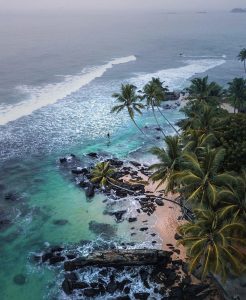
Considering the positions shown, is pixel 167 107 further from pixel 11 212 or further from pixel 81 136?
pixel 11 212

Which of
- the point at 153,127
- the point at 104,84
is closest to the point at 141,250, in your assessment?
the point at 153,127

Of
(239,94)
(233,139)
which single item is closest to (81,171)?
(233,139)

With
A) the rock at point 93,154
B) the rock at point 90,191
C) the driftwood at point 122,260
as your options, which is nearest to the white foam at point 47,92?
the rock at point 93,154

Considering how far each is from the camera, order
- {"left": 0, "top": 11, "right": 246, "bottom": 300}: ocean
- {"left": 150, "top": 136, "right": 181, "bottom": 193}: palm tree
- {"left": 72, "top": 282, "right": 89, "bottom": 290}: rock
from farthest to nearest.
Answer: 1. {"left": 0, "top": 11, "right": 246, "bottom": 300}: ocean
2. {"left": 150, "top": 136, "right": 181, "bottom": 193}: palm tree
3. {"left": 72, "top": 282, "right": 89, "bottom": 290}: rock

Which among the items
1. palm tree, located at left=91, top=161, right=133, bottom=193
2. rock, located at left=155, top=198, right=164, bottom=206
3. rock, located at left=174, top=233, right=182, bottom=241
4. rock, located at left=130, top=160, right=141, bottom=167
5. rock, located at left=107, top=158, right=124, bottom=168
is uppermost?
palm tree, located at left=91, top=161, right=133, bottom=193

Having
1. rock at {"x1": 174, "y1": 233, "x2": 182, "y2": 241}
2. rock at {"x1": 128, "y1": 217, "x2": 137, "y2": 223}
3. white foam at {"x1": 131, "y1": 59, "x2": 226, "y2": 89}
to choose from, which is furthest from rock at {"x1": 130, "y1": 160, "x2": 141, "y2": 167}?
white foam at {"x1": 131, "y1": 59, "x2": 226, "y2": 89}

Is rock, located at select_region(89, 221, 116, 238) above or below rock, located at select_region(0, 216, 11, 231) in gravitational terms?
below

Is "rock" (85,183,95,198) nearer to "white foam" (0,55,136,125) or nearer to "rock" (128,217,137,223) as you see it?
"rock" (128,217,137,223)
